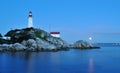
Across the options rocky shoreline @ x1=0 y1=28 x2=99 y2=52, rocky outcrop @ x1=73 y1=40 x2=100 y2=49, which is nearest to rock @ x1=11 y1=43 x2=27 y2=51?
rocky shoreline @ x1=0 y1=28 x2=99 y2=52

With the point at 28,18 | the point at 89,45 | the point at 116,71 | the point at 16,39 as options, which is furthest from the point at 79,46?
the point at 116,71

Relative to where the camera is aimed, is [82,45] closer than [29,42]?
No

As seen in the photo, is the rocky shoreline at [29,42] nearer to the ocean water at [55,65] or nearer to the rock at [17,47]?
the rock at [17,47]

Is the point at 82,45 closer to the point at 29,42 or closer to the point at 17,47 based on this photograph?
the point at 29,42

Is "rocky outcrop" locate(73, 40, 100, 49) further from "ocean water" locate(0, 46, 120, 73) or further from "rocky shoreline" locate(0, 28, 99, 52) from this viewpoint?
"ocean water" locate(0, 46, 120, 73)

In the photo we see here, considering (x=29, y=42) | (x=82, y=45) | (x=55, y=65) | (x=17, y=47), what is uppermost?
(x=82, y=45)

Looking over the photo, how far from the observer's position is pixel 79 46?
131 m

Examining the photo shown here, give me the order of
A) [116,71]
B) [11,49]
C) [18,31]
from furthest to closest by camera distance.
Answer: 1. [18,31]
2. [11,49]
3. [116,71]

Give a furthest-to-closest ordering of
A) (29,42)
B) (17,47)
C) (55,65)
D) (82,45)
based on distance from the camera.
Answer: (82,45), (29,42), (17,47), (55,65)

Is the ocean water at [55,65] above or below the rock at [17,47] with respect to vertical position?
below

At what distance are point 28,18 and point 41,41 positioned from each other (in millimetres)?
19656

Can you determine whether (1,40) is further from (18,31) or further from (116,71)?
(116,71)

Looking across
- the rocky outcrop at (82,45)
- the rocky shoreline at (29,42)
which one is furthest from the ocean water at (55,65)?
the rocky outcrop at (82,45)

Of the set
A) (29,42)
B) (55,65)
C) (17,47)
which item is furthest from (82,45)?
(55,65)
